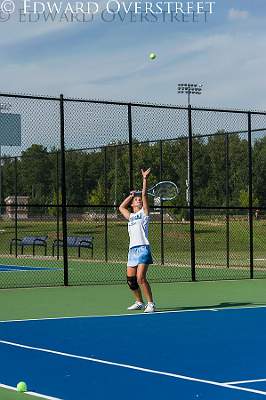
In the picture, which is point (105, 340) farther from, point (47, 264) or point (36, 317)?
point (47, 264)

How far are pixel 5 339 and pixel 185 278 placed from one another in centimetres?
1132

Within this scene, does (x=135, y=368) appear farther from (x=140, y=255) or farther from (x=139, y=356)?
(x=140, y=255)

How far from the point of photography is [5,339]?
10.8 metres

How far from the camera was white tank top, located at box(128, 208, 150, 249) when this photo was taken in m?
13.5

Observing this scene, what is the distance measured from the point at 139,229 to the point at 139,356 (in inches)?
167

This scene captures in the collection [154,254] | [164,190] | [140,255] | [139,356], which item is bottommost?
[154,254]

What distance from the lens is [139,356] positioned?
9.42 meters

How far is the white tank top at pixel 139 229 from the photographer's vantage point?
13.5 m

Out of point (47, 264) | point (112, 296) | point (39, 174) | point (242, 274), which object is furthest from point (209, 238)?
point (112, 296)

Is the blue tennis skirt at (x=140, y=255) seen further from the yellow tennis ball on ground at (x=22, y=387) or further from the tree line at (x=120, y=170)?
the tree line at (x=120, y=170)

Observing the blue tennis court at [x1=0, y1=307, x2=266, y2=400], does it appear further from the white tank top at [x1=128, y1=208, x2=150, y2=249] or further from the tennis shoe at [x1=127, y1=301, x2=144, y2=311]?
the white tank top at [x1=128, y1=208, x2=150, y2=249]

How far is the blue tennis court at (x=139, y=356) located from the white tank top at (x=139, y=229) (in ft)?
3.55

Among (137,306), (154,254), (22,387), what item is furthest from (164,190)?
(154,254)

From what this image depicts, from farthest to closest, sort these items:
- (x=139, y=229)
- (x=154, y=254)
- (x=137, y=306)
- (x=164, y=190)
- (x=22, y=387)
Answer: (x=154, y=254) → (x=164, y=190) → (x=137, y=306) → (x=139, y=229) → (x=22, y=387)
